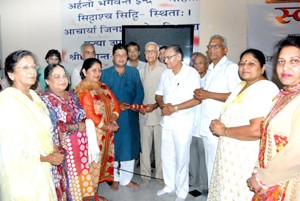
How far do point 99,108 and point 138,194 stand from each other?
117cm

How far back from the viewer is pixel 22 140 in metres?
1.93

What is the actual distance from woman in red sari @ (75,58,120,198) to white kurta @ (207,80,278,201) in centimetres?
131

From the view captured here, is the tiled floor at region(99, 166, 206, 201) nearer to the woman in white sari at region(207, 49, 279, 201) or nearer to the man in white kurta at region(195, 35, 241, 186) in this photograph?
the man in white kurta at region(195, 35, 241, 186)

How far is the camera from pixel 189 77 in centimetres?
321

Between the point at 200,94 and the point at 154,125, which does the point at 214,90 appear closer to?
the point at 200,94

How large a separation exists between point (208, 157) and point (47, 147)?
1692 millimetres

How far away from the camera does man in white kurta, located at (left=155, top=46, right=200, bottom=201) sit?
321 centimetres

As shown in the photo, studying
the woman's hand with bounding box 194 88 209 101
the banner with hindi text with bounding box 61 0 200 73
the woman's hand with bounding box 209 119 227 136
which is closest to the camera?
the woman's hand with bounding box 209 119 227 136

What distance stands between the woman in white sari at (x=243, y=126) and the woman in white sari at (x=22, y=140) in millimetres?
1275

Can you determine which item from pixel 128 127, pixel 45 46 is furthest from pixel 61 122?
pixel 45 46

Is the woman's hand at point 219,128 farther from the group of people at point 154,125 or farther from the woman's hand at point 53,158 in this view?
the woman's hand at point 53,158

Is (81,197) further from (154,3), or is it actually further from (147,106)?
(154,3)

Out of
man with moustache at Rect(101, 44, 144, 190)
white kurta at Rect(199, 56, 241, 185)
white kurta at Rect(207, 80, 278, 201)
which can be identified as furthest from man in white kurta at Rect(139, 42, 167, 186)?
white kurta at Rect(207, 80, 278, 201)

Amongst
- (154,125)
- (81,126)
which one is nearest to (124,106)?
(154,125)
